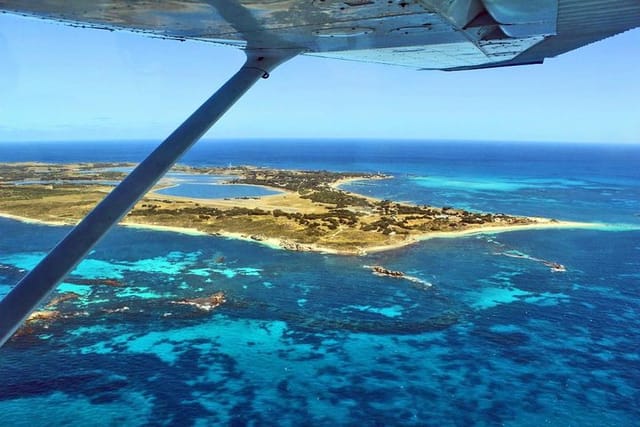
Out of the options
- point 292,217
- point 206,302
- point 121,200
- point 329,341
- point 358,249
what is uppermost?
point 121,200

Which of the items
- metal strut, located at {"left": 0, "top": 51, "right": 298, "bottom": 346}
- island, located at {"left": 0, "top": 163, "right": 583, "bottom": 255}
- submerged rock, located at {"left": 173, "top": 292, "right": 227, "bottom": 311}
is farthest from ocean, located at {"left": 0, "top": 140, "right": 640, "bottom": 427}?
metal strut, located at {"left": 0, "top": 51, "right": 298, "bottom": 346}

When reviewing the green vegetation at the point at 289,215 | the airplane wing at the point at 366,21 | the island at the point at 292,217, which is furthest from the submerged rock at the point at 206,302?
the airplane wing at the point at 366,21

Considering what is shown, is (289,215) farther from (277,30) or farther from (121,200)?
(277,30)

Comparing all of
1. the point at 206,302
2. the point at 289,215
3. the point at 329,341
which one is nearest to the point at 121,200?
the point at 329,341

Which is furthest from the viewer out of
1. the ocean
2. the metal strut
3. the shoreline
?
the shoreline

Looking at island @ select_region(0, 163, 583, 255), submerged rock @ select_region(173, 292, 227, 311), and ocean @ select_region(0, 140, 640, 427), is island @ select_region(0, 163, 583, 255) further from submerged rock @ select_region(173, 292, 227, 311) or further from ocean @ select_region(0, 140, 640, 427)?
submerged rock @ select_region(173, 292, 227, 311)

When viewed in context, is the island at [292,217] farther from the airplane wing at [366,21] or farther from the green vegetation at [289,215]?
the airplane wing at [366,21]

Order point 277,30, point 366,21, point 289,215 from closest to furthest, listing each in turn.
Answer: point 366,21
point 277,30
point 289,215
